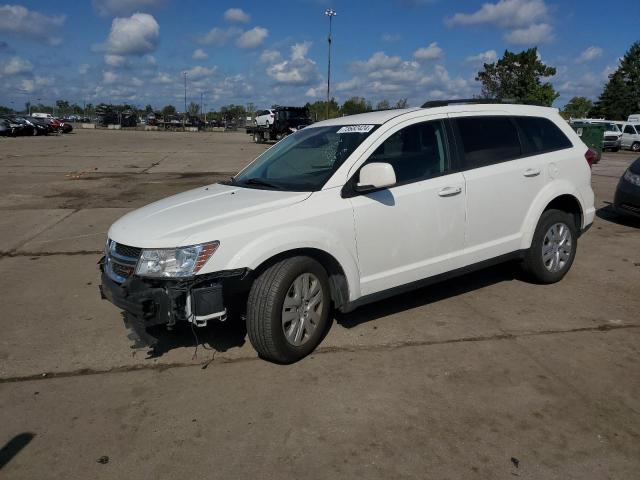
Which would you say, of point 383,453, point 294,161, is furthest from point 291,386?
point 294,161

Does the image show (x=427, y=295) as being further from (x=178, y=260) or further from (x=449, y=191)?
(x=178, y=260)

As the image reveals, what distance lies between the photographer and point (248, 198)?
13.2ft

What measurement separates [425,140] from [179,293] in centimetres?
239

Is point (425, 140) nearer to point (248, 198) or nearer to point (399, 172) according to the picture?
point (399, 172)

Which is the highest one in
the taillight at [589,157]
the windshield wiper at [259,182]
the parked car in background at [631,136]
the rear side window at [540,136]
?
the parked car in background at [631,136]

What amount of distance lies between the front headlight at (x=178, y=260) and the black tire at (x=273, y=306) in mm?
403

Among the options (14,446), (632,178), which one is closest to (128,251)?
(14,446)

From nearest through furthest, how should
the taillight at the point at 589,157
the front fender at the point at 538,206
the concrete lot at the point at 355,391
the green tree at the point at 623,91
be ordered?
1. the concrete lot at the point at 355,391
2. the front fender at the point at 538,206
3. the taillight at the point at 589,157
4. the green tree at the point at 623,91

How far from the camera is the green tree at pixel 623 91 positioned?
247 ft

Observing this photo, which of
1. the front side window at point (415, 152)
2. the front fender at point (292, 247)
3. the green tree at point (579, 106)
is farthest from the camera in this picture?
the green tree at point (579, 106)

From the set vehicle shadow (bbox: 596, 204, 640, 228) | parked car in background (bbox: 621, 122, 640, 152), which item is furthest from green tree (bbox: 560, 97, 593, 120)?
vehicle shadow (bbox: 596, 204, 640, 228)

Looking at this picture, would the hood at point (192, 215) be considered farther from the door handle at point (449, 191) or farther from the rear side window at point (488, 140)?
the rear side window at point (488, 140)

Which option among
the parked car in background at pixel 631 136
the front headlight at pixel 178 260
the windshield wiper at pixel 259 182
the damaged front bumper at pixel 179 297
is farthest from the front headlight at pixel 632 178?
the parked car in background at pixel 631 136

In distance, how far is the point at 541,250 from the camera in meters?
5.25
